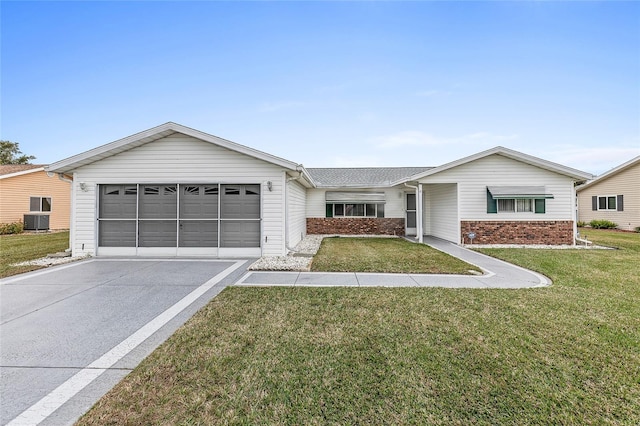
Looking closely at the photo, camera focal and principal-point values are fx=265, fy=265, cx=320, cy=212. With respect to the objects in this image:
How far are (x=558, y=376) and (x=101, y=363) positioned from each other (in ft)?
A: 15.8

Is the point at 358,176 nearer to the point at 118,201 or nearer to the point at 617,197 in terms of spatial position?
the point at 118,201

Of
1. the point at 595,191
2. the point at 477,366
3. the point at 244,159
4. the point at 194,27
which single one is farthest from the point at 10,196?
the point at 595,191

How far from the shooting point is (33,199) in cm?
1744

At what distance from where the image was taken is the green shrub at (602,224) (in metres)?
18.3

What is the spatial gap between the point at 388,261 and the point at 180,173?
7.62 m

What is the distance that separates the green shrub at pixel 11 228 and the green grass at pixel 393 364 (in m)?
20.3

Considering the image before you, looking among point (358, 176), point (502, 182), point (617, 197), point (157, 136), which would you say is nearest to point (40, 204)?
point (157, 136)

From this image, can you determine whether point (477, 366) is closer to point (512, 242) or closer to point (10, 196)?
point (512, 242)

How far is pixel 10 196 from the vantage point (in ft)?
54.2

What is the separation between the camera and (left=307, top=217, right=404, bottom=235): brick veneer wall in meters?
15.8

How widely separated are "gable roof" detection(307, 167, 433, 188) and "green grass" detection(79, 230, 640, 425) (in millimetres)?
10964

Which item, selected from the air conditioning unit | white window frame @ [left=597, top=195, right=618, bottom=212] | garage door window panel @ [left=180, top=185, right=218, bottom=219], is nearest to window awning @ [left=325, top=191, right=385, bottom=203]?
garage door window panel @ [left=180, top=185, right=218, bottom=219]

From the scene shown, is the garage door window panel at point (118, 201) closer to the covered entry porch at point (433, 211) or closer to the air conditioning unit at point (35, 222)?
the covered entry porch at point (433, 211)

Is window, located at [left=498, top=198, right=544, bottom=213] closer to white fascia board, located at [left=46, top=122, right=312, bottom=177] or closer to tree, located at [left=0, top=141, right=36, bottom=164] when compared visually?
white fascia board, located at [left=46, top=122, right=312, bottom=177]
